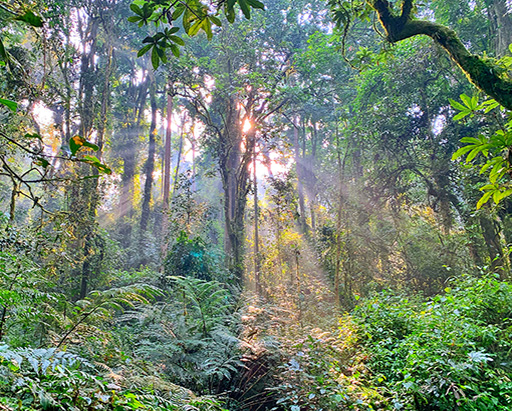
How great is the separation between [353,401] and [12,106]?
308 cm

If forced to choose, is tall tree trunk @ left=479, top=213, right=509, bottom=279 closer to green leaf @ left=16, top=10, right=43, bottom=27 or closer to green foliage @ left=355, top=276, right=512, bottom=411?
green foliage @ left=355, top=276, right=512, bottom=411

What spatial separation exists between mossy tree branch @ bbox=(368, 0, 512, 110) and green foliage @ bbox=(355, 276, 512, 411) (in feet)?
6.88

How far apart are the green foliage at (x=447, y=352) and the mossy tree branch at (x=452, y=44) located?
210 cm

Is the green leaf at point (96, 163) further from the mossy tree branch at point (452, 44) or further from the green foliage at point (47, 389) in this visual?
the mossy tree branch at point (452, 44)

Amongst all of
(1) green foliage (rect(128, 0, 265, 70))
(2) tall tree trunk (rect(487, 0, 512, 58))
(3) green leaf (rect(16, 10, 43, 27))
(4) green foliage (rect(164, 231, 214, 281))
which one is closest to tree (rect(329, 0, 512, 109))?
(1) green foliage (rect(128, 0, 265, 70))

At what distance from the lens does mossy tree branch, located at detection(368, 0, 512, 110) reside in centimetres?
224

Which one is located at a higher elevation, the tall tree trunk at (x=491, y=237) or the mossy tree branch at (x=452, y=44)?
the mossy tree branch at (x=452, y=44)

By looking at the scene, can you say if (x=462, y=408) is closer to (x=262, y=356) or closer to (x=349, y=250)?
(x=262, y=356)

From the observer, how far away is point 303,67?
9344mm

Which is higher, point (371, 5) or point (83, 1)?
point (83, 1)

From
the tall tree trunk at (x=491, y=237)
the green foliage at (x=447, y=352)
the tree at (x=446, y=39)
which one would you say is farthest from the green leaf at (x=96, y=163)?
the tall tree trunk at (x=491, y=237)

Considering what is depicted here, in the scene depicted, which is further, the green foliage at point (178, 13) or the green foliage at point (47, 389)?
the green foliage at point (178, 13)

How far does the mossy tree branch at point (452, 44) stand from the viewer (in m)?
2.24

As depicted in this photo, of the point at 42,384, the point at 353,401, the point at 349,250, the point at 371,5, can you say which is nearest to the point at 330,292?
the point at 349,250
